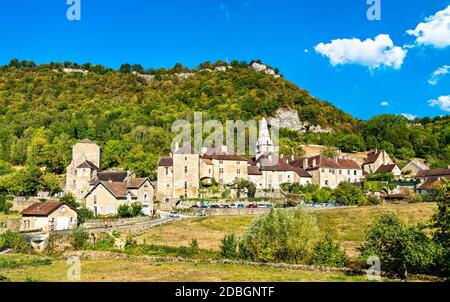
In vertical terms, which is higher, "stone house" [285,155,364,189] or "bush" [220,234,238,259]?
"stone house" [285,155,364,189]

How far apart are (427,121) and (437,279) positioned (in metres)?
141

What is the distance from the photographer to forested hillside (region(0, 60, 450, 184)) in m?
89.6

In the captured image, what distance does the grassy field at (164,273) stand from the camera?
869 inches

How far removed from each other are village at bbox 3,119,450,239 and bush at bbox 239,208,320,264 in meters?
19.8

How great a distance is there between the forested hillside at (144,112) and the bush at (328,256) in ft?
145

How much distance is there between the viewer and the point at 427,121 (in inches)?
5925

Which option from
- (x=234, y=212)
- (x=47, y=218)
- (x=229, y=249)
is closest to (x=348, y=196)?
(x=234, y=212)

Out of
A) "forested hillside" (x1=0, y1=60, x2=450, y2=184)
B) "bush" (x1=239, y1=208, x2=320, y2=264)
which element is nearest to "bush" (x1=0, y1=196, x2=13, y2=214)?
"forested hillside" (x1=0, y1=60, x2=450, y2=184)

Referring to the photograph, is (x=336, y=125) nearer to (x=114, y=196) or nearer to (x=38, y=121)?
(x=38, y=121)

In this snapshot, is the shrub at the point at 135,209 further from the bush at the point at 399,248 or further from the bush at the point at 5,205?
the bush at the point at 399,248

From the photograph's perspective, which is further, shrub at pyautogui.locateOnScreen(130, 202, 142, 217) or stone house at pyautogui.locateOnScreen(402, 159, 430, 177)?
stone house at pyautogui.locateOnScreen(402, 159, 430, 177)

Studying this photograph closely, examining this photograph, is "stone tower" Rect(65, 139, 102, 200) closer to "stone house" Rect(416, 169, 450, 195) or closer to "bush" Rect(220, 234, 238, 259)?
"bush" Rect(220, 234, 238, 259)

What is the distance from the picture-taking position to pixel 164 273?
78.7ft
